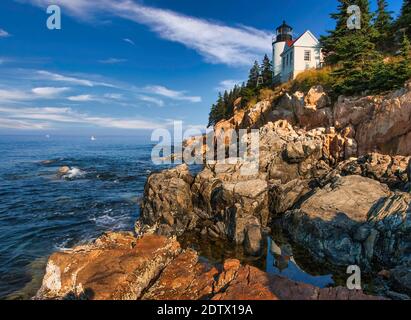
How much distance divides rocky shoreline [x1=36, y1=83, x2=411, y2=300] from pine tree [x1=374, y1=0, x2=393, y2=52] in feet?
51.1

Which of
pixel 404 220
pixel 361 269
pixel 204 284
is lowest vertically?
pixel 361 269

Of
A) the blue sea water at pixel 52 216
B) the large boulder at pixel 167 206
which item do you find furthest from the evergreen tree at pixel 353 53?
the blue sea water at pixel 52 216

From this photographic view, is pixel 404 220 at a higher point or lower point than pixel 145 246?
higher

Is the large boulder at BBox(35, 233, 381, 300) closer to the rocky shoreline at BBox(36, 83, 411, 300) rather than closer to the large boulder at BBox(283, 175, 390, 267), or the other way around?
the rocky shoreline at BBox(36, 83, 411, 300)

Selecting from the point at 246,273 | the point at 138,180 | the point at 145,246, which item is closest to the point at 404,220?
the point at 246,273

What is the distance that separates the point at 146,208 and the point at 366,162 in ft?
55.4

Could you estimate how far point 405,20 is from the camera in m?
37.5

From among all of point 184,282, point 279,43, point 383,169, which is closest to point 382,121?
point 383,169

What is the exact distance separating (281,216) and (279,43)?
133ft

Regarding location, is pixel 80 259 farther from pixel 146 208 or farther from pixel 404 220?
pixel 404 220

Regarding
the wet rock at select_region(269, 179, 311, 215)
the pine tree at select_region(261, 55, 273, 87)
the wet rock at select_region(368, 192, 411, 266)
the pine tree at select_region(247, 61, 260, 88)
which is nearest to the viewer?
the wet rock at select_region(368, 192, 411, 266)

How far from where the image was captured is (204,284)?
35.5 feet

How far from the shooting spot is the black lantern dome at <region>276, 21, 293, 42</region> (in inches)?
2029

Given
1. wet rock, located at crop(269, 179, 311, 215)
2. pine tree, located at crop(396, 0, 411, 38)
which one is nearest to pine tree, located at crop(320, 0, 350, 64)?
pine tree, located at crop(396, 0, 411, 38)
